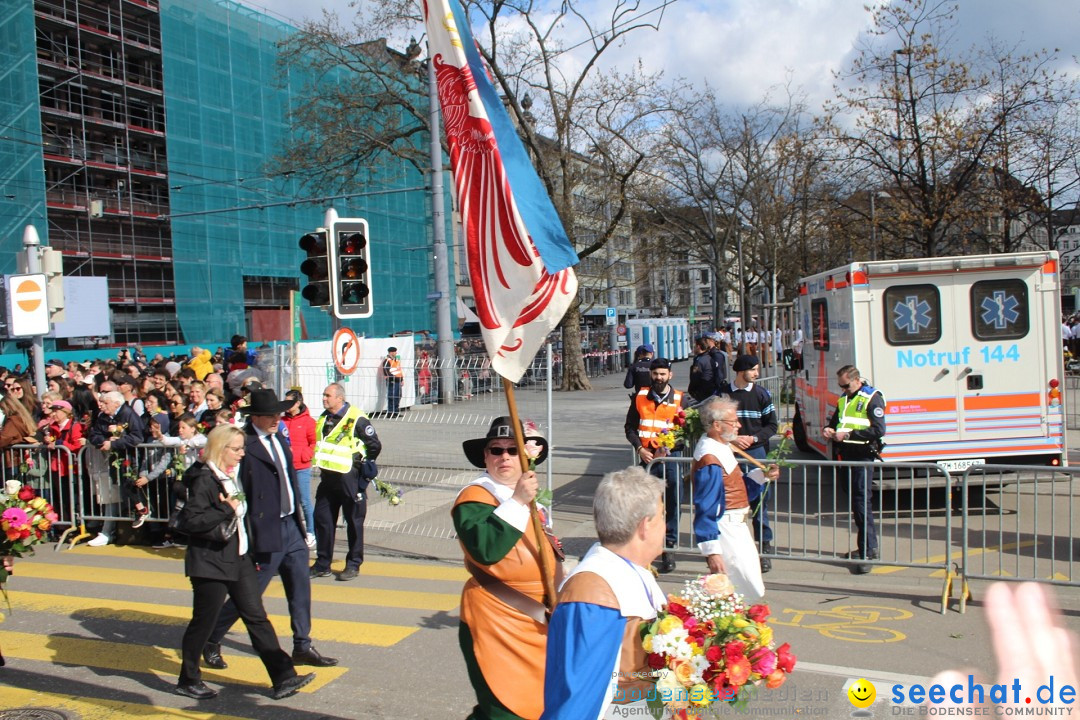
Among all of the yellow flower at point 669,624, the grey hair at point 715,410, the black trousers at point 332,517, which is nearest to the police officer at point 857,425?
the grey hair at point 715,410

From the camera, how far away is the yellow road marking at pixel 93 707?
516 centimetres

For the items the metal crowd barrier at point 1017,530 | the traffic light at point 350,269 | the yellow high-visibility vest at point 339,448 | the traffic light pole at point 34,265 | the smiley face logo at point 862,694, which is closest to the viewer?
the smiley face logo at point 862,694

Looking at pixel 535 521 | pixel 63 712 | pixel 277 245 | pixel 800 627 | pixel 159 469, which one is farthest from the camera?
pixel 277 245

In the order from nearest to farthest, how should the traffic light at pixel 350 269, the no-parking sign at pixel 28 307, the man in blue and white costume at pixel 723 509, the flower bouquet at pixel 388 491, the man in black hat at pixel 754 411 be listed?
the man in blue and white costume at pixel 723 509, the man in black hat at pixel 754 411, the flower bouquet at pixel 388 491, the traffic light at pixel 350 269, the no-parking sign at pixel 28 307

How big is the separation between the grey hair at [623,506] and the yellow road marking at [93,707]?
3192 mm

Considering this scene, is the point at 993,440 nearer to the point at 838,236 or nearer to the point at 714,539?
the point at 714,539

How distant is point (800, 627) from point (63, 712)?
4766 millimetres

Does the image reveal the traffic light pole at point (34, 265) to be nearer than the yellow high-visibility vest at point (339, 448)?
No

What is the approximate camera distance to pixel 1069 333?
27641mm

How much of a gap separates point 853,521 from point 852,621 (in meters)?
2.40

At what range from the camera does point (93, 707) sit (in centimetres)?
529

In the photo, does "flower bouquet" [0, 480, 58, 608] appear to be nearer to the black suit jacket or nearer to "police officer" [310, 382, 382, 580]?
the black suit jacket

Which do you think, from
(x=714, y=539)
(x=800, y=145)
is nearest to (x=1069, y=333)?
(x=800, y=145)

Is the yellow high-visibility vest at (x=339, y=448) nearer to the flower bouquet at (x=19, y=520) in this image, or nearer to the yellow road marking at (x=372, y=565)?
the yellow road marking at (x=372, y=565)
